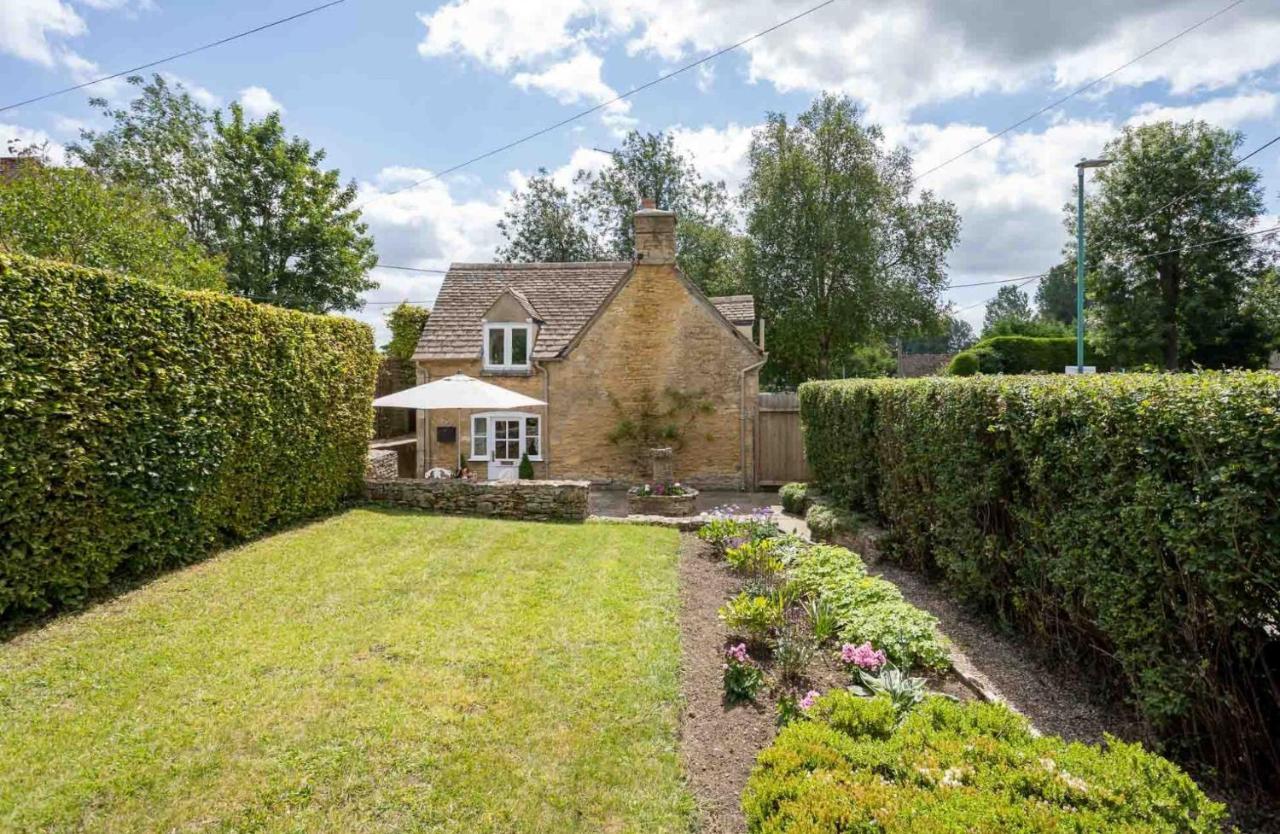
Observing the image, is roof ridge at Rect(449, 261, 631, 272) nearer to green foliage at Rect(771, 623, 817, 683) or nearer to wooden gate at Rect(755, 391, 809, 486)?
wooden gate at Rect(755, 391, 809, 486)

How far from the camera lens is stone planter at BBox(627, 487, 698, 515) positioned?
13234mm

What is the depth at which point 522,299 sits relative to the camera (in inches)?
708

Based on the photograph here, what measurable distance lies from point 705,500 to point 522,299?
802 centimetres

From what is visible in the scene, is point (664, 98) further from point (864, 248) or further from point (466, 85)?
point (864, 248)

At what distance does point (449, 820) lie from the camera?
3320 millimetres

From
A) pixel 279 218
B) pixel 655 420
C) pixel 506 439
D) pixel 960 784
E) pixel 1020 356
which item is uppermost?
pixel 279 218

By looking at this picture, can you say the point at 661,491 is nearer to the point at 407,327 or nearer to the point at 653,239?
the point at 653,239

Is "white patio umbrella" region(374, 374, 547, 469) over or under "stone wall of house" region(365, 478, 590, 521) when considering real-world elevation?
over

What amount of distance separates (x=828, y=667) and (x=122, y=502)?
740 cm

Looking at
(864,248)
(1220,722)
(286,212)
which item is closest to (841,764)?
(1220,722)

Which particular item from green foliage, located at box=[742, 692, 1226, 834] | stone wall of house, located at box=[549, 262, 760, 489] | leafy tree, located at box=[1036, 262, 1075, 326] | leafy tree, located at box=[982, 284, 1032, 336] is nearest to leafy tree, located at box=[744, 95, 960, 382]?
stone wall of house, located at box=[549, 262, 760, 489]

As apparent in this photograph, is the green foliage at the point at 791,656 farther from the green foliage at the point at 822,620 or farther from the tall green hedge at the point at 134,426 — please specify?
the tall green hedge at the point at 134,426

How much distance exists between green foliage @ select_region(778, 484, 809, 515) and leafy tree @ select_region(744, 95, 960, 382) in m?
14.8

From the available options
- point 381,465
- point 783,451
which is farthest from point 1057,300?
point 381,465
